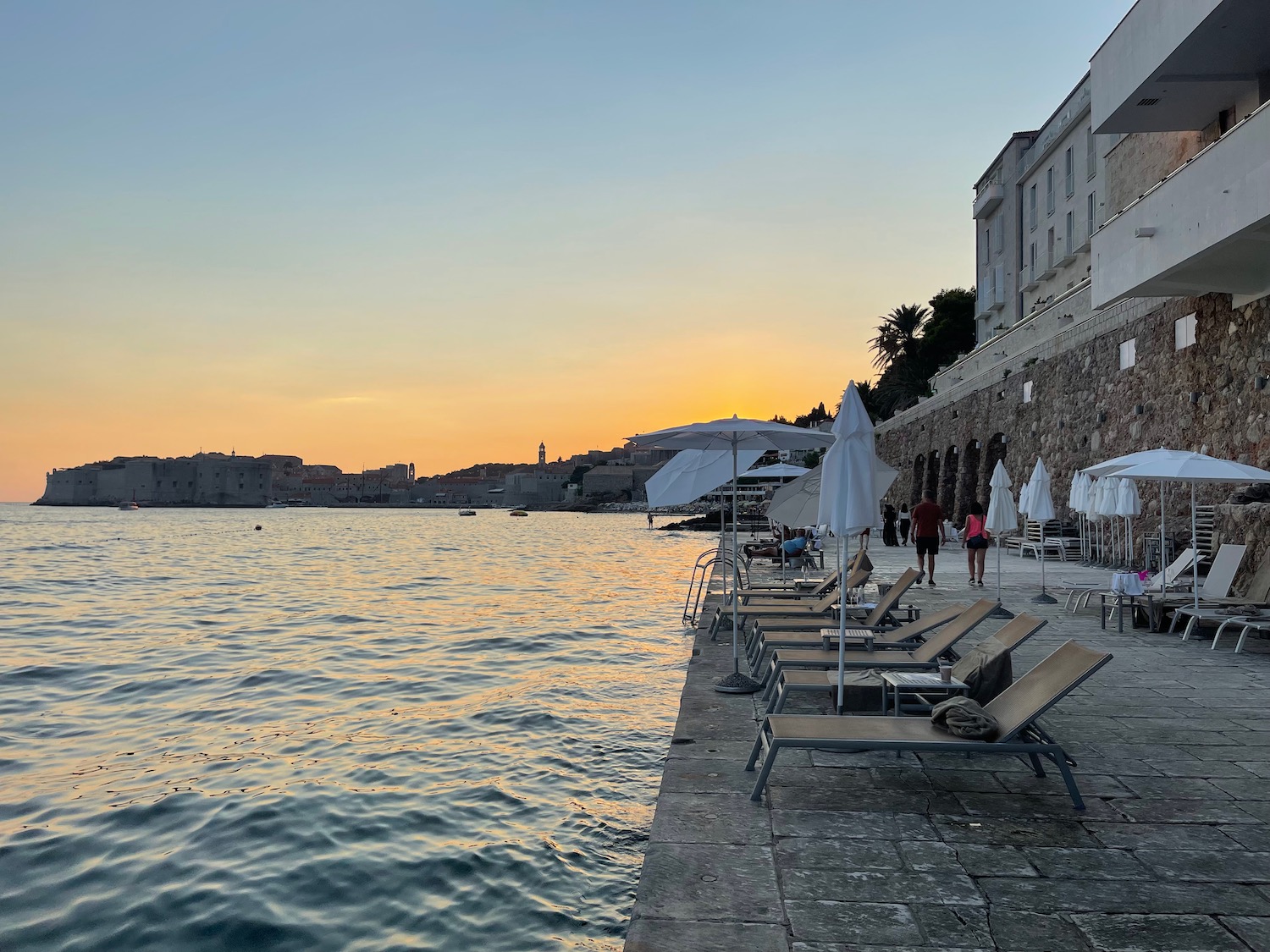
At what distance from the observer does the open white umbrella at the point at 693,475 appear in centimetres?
1002

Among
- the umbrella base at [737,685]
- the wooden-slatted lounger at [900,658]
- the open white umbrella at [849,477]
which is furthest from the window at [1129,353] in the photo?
the open white umbrella at [849,477]

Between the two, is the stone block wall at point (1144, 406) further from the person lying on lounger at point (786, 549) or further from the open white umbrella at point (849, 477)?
the open white umbrella at point (849, 477)

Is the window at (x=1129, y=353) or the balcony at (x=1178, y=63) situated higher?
Answer: the balcony at (x=1178, y=63)

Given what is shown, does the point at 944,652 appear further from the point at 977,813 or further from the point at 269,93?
the point at 269,93

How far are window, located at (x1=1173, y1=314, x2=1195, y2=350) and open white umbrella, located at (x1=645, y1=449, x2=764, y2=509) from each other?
715cm

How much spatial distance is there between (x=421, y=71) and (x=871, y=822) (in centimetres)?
1346

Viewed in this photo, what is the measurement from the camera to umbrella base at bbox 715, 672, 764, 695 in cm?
601

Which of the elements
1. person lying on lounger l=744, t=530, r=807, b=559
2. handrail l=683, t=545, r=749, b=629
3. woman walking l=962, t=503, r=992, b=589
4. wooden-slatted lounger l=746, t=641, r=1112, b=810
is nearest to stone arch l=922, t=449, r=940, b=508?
person lying on lounger l=744, t=530, r=807, b=559

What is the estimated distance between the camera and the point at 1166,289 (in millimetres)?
11914

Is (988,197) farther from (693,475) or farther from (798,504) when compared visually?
(693,475)

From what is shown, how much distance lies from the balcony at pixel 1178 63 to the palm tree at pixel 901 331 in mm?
38576

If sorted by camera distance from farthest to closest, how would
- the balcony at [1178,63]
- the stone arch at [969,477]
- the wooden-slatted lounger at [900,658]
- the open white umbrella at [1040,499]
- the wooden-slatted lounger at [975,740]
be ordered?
the stone arch at [969,477]
the open white umbrella at [1040,499]
the balcony at [1178,63]
the wooden-slatted lounger at [900,658]
the wooden-slatted lounger at [975,740]

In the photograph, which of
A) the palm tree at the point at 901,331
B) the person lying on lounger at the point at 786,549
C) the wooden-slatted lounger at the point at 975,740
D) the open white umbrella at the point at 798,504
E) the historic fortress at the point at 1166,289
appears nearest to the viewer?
the wooden-slatted lounger at the point at 975,740

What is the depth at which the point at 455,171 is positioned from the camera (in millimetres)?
17250
